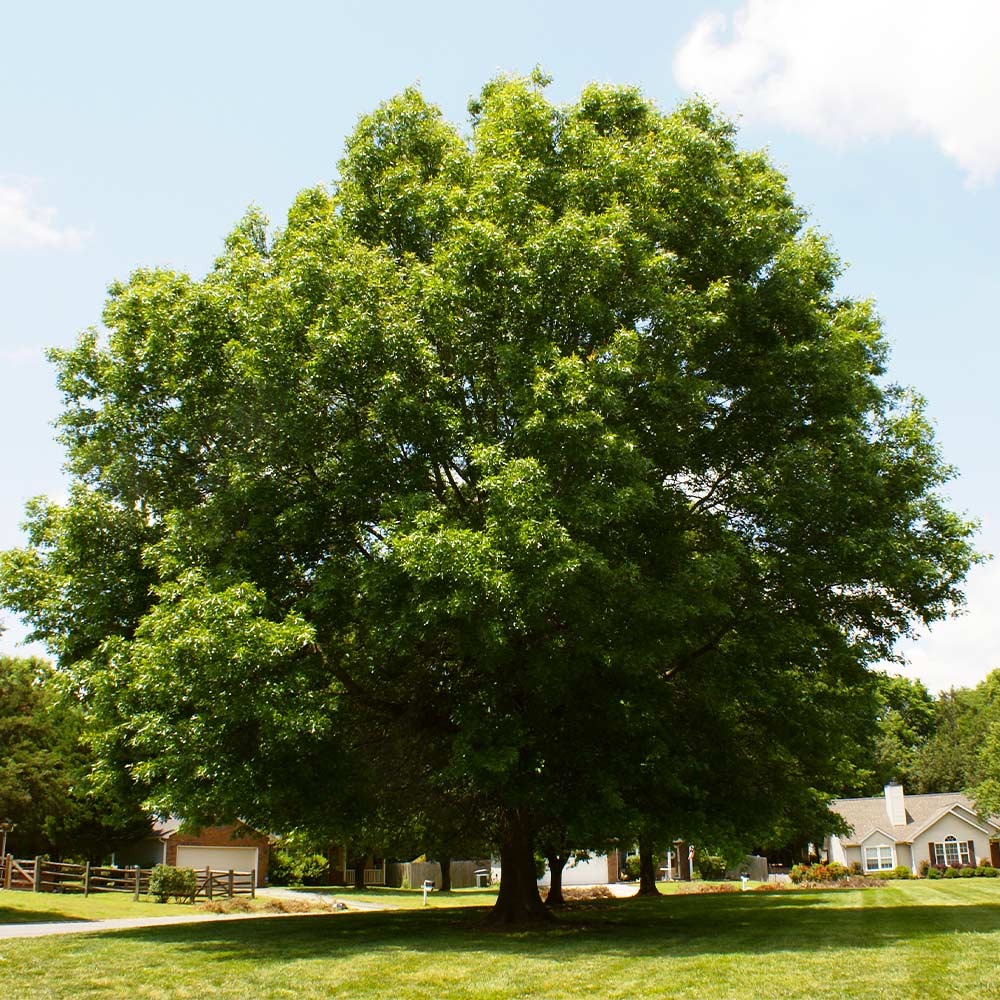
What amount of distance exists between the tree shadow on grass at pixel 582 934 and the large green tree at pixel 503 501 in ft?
6.32

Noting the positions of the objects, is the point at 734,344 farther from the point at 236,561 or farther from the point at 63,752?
the point at 63,752

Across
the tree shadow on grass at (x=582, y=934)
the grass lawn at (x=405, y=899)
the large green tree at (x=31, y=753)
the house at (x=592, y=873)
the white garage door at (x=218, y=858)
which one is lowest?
the house at (x=592, y=873)

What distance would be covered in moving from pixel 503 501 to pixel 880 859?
→ 58817mm

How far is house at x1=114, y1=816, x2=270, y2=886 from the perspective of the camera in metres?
41.9

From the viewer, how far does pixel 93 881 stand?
3625cm

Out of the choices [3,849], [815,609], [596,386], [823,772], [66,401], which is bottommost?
[3,849]

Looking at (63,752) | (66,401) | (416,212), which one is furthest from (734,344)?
(63,752)

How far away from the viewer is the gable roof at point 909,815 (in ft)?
199

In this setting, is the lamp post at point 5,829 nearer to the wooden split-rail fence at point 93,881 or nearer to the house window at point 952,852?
the wooden split-rail fence at point 93,881

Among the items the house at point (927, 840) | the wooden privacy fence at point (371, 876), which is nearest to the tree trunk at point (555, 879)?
the wooden privacy fence at point (371, 876)

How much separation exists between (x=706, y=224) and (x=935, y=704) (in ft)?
361

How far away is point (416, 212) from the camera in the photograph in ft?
59.4

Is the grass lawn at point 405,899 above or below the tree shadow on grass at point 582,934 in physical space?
below

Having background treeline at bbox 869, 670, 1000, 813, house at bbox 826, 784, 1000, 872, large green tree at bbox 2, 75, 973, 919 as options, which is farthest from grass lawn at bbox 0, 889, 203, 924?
background treeline at bbox 869, 670, 1000, 813
